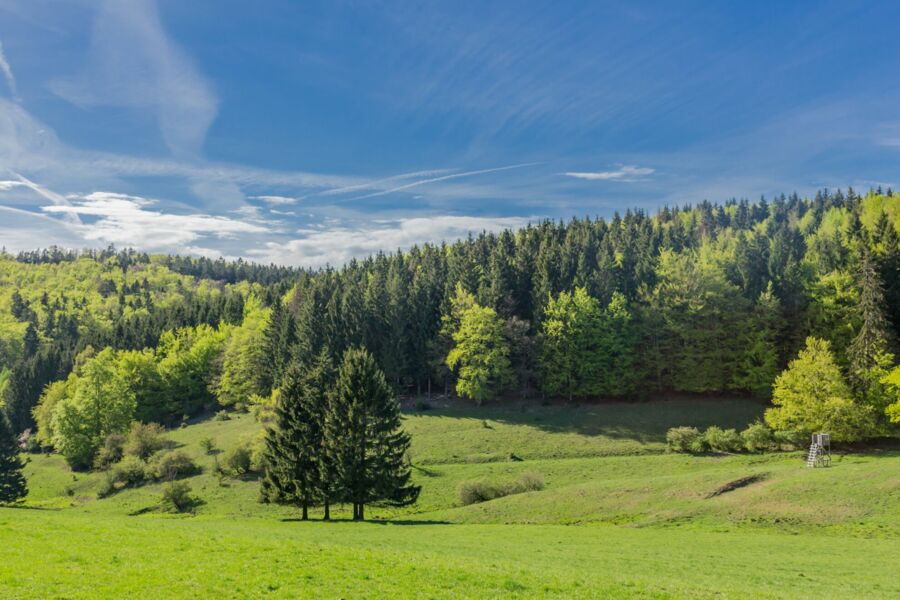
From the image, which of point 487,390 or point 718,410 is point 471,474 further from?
point 718,410

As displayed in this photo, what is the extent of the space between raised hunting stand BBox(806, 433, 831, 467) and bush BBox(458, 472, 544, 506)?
23.2m

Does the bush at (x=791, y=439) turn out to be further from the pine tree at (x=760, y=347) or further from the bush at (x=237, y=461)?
the bush at (x=237, y=461)

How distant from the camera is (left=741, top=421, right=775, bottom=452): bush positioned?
5241 cm

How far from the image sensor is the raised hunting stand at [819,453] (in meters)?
43.5

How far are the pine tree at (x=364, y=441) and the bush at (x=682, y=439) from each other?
98.6 feet

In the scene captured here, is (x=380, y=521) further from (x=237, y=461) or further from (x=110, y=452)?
(x=110, y=452)

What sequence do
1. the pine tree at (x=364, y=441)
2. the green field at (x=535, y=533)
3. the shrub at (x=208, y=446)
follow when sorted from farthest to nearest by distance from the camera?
the shrub at (x=208, y=446) → the pine tree at (x=364, y=441) → the green field at (x=535, y=533)

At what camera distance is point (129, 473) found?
209ft

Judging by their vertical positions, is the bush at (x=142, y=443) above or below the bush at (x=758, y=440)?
below

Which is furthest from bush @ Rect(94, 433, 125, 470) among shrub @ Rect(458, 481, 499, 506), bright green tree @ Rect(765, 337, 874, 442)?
bright green tree @ Rect(765, 337, 874, 442)

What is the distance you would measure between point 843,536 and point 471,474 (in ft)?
101

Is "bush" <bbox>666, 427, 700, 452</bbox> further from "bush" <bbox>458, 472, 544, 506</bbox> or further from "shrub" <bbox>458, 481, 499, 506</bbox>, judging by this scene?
"shrub" <bbox>458, 481, 499, 506</bbox>

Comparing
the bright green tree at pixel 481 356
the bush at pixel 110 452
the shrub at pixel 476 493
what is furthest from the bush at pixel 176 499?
the bright green tree at pixel 481 356

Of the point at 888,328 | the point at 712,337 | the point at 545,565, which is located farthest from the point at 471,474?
the point at 888,328
